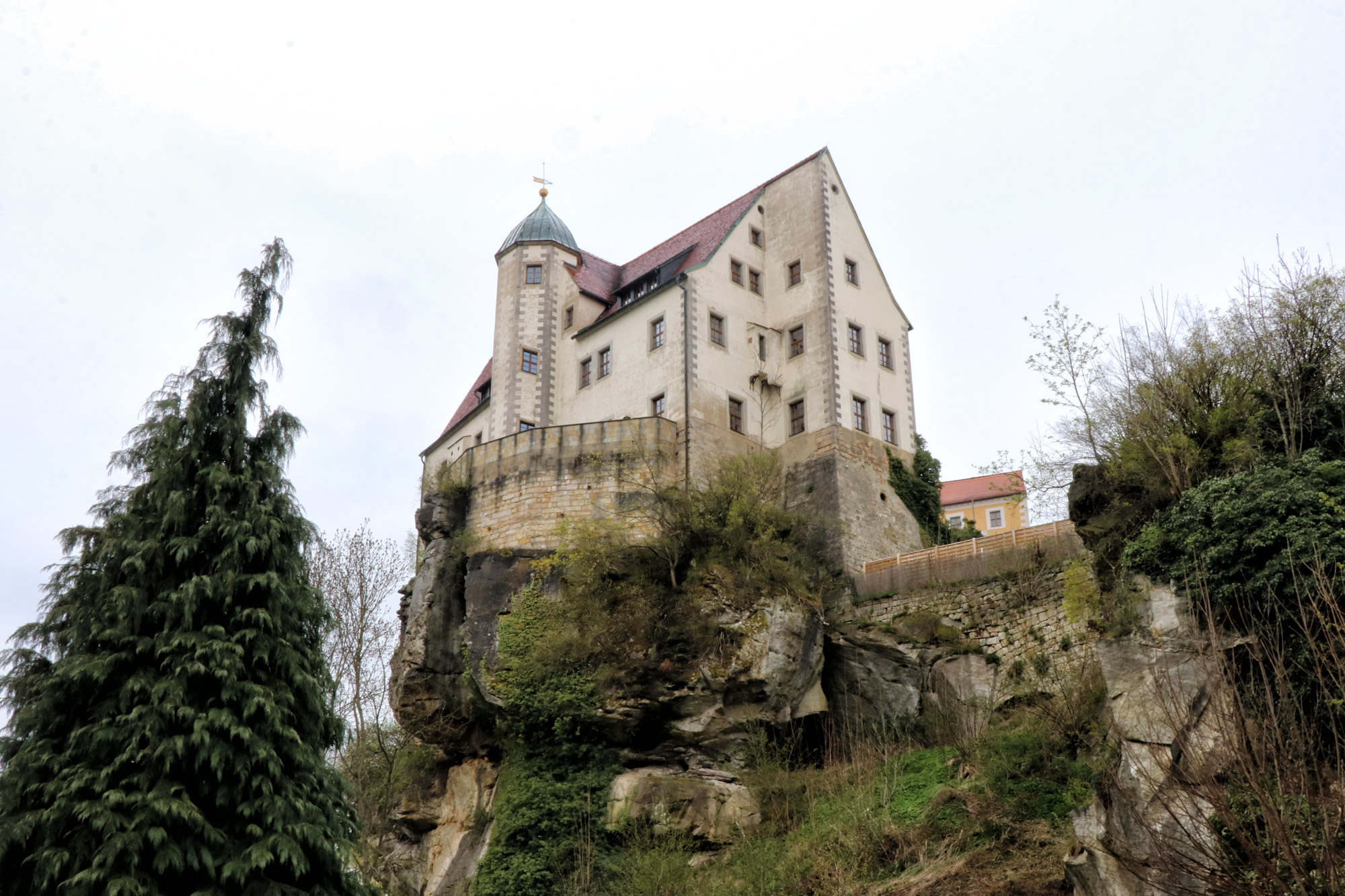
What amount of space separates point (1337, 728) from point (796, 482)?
62.0 feet

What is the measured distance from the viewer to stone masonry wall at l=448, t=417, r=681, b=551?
102ft

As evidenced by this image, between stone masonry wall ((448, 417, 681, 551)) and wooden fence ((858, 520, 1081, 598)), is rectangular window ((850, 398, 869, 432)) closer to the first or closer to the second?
wooden fence ((858, 520, 1081, 598))

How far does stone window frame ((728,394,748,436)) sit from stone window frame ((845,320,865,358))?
3.51 meters

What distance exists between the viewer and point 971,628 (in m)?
26.3

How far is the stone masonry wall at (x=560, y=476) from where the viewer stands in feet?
102

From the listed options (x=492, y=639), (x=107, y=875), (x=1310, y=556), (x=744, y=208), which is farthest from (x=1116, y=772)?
(x=744, y=208)

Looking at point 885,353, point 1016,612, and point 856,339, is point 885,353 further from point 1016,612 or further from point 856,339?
point 1016,612

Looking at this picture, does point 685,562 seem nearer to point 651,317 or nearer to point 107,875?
point 651,317

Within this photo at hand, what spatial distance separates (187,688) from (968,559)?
1726 cm

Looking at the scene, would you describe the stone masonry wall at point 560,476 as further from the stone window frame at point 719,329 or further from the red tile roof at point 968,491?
the red tile roof at point 968,491

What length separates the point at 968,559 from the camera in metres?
27.5

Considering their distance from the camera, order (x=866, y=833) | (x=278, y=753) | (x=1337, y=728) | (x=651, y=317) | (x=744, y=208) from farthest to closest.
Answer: (x=744, y=208) < (x=651, y=317) < (x=866, y=833) < (x=278, y=753) < (x=1337, y=728)

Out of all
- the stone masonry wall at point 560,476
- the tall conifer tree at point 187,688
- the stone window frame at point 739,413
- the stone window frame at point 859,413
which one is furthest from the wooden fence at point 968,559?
the tall conifer tree at point 187,688

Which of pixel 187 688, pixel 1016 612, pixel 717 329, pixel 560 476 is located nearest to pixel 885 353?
pixel 717 329
